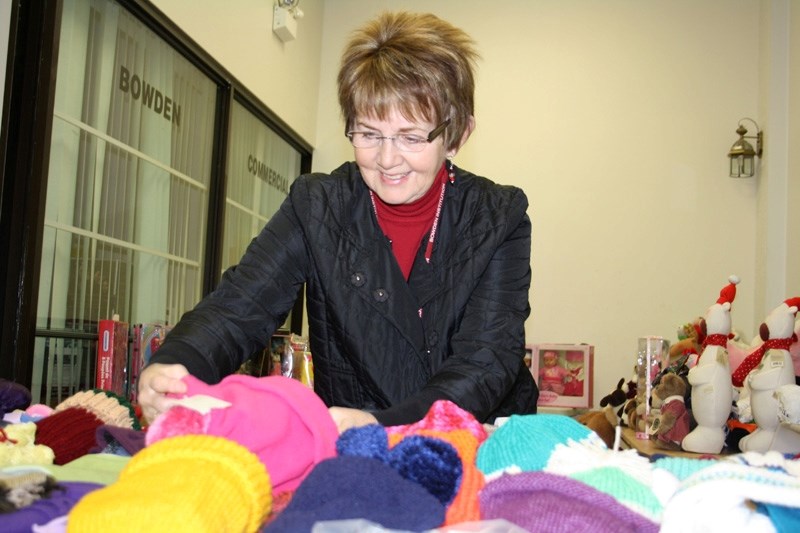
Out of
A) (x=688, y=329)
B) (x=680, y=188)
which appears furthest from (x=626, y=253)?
(x=688, y=329)

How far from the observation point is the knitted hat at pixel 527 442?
67cm

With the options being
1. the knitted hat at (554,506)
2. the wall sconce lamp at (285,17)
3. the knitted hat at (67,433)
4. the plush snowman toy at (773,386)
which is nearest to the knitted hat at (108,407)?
the knitted hat at (67,433)

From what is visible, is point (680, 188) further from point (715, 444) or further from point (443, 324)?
point (443, 324)

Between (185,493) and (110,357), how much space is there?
228 cm

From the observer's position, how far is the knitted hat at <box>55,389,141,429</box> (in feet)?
3.22

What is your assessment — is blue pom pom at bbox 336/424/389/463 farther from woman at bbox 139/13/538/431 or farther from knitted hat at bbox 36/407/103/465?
woman at bbox 139/13/538/431

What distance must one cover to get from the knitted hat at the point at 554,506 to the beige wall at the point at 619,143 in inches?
161

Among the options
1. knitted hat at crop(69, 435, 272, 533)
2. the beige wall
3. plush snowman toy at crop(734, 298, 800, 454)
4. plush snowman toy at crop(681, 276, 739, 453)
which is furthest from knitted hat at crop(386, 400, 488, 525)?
the beige wall

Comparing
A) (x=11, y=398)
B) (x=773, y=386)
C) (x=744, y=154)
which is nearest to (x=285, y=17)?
(x=744, y=154)

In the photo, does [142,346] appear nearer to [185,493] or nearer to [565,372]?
[185,493]

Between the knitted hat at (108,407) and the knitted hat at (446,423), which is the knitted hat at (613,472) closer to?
the knitted hat at (446,423)

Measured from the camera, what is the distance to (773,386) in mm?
1786

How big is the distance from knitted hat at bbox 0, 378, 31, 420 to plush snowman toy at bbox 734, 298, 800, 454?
1.41 meters

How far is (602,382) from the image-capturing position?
4.79 meters
